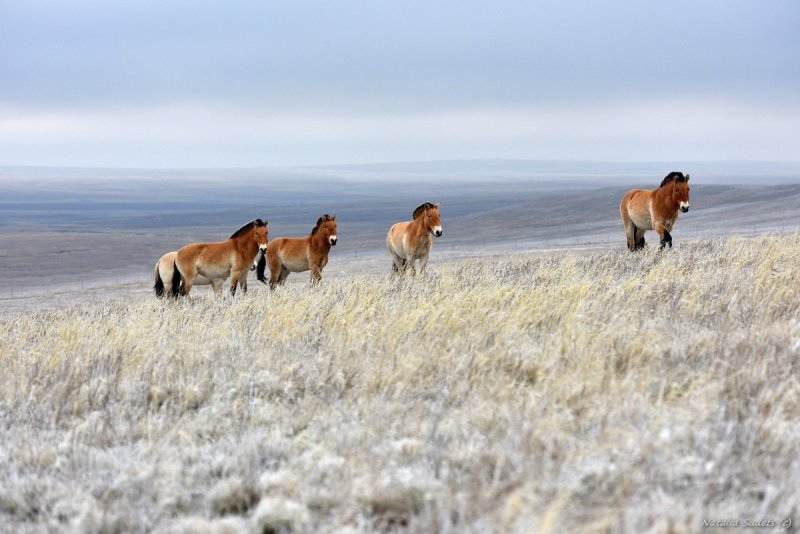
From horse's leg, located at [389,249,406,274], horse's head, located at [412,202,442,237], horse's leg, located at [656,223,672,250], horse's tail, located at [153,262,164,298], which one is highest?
horse's head, located at [412,202,442,237]

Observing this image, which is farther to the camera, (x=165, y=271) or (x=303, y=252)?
(x=303, y=252)

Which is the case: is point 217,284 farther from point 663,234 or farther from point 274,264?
point 663,234

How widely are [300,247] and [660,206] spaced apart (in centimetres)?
848

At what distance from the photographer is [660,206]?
724 inches

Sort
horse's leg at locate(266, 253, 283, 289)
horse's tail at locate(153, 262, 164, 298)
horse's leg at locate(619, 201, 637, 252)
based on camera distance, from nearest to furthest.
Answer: horse's tail at locate(153, 262, 164, 298) < horse's leg at locate(266, 253, 283, 289) < horse's leg at locate(619, 201, 637, 252)

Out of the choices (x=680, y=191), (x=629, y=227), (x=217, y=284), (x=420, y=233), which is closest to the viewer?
(x=420, y=233)

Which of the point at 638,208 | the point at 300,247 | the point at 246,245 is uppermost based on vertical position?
the point at 638,208

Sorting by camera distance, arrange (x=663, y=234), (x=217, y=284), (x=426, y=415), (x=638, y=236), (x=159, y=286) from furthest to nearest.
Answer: (x=638, y=236) < (x=159, y=286) < (x=217, y=284) < (x=663, y=234) < (x=426, y=415)

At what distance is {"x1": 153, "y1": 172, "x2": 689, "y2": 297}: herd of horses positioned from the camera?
17.3 metres

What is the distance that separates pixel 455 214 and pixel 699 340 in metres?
148

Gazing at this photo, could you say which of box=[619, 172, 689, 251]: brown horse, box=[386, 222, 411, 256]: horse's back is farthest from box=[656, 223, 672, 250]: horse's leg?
box=[386, 222, 411, 256]: horse's back

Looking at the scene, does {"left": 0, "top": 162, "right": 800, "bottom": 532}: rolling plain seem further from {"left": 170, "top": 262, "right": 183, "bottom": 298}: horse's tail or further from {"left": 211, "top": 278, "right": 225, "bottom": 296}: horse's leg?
{"left": 170, "top": 262, "right": 183, "bottom": 298}: horse's tail

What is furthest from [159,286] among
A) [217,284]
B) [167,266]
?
[217,284]

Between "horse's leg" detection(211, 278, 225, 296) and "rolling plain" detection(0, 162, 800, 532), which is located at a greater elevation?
"rolling plain" detection(0, 162, 800, 532)
